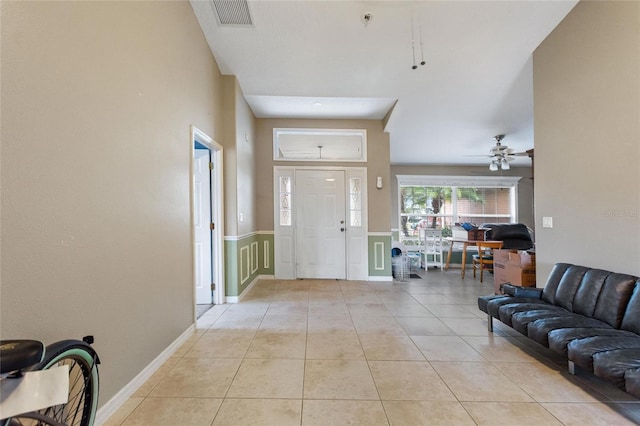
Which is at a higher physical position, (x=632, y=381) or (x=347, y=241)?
(x=347, y=241)

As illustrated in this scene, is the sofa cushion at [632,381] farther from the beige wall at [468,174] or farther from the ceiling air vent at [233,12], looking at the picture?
the beige wall at [468,174]

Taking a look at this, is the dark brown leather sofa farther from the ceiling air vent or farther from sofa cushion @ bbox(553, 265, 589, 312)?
the ceiling air vent

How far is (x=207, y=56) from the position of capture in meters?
3.07

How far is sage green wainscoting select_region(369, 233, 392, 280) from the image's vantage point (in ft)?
15.5

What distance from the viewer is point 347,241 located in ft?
15.7

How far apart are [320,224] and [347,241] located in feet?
1.93

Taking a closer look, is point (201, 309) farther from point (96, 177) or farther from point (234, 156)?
point (96, 177)

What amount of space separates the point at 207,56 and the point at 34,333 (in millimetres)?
3061

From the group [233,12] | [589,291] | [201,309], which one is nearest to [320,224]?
[201,309]

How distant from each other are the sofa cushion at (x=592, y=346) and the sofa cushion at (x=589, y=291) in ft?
1.27

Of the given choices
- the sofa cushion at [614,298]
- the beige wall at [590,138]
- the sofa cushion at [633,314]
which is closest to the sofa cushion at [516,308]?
the sofa cushion at [614,298]

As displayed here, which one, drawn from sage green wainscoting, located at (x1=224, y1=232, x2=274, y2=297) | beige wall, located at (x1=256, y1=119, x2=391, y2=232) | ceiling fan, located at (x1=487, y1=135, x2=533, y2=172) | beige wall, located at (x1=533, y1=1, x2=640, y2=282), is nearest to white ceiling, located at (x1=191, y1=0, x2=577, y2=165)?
beige wall, located at (x1=256, y1=119, x2=391, y2=232)

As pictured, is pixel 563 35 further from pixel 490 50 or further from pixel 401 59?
pixel 401 59

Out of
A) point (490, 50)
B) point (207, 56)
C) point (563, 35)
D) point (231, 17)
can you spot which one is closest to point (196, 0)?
point (231, 17)
